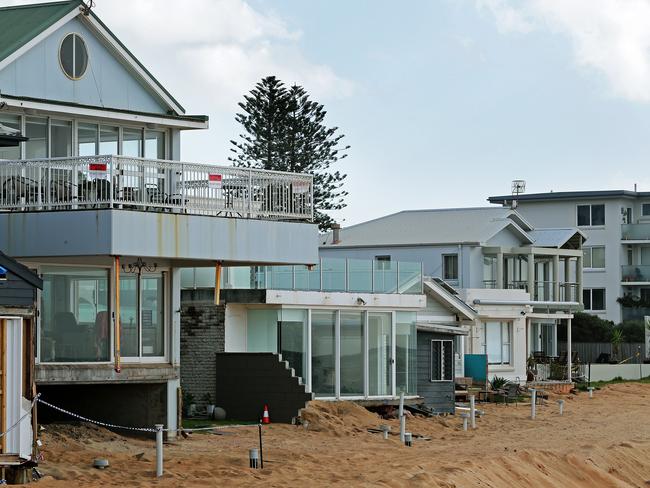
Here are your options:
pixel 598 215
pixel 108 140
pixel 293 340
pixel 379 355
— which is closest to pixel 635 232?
pixel 598 215

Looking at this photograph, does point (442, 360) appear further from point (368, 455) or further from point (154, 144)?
point (154, 144)

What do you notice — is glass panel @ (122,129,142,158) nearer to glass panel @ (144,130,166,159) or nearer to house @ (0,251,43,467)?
glass panel @ (144,130,166,159)

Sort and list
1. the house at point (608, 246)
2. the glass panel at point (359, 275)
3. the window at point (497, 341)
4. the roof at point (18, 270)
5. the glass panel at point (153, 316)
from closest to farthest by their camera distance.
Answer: the roof at point (18, 270), the glass panel at point (153, 316), the glass panel at point (359, 275), the window at point (497, 341), the house at point (608, 246)

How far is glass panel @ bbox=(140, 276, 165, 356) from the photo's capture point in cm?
2878

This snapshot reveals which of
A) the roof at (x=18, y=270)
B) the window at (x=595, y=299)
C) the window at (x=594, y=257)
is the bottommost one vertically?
the window at (x=595, y=299)

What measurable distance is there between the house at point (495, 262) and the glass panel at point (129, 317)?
911 inches

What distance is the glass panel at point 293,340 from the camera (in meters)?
34.6

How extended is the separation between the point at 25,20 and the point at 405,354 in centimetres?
1389

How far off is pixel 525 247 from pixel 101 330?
3112cm

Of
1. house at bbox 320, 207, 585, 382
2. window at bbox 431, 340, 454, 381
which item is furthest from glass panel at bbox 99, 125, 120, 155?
house at bbox 320, 207, 585, 382

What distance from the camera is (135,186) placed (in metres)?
27.0

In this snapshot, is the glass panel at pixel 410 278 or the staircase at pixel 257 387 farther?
the glass panel at pixel 410 278

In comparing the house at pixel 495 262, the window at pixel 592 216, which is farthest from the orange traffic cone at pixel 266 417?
the window at pixel 592 216

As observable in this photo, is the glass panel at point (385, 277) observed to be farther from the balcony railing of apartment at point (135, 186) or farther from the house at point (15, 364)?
the house at point (15, 364)
